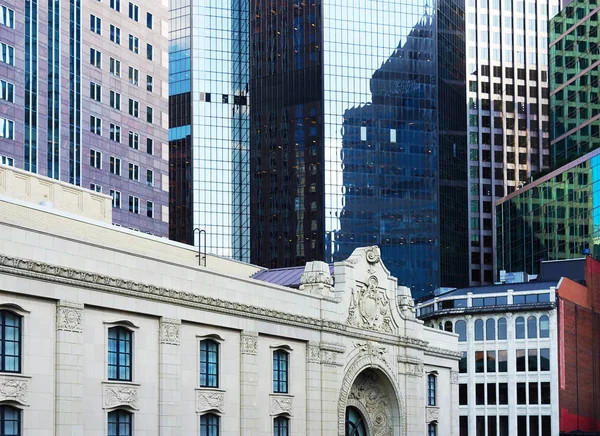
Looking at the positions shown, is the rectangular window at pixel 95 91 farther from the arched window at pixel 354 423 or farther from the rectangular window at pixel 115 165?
the arched window at pixel 354 423

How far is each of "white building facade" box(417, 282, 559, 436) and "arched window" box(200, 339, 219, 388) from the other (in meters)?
57.8

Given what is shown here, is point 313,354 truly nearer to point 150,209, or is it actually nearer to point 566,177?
point 150,209

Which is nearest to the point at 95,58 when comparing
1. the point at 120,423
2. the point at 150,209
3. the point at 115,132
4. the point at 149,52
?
the point at 115,132

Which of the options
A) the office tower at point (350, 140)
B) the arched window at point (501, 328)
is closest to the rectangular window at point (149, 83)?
the arched window at point (501, 328)

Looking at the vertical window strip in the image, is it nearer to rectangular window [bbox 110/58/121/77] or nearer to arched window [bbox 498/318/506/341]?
rectangular window [bbox 110/58/121/77]

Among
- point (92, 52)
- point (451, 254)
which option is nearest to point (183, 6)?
Answer: point (451, 254)

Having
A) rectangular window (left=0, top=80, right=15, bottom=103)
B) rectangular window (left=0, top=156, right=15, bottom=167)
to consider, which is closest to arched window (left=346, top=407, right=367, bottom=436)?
rectangular window (left=0, top=156, right=15, bottom=167)

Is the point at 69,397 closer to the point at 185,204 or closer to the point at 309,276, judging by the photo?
the point at 309,276

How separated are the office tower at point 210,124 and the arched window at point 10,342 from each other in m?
137

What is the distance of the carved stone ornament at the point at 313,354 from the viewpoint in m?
64.6

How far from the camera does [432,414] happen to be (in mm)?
80688

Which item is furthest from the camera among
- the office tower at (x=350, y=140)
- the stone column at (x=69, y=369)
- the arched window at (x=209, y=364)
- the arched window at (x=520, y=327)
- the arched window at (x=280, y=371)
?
the office tower at (x=350, y=140)

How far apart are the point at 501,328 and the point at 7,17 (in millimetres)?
53583

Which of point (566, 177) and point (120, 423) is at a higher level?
point (566, 177)
